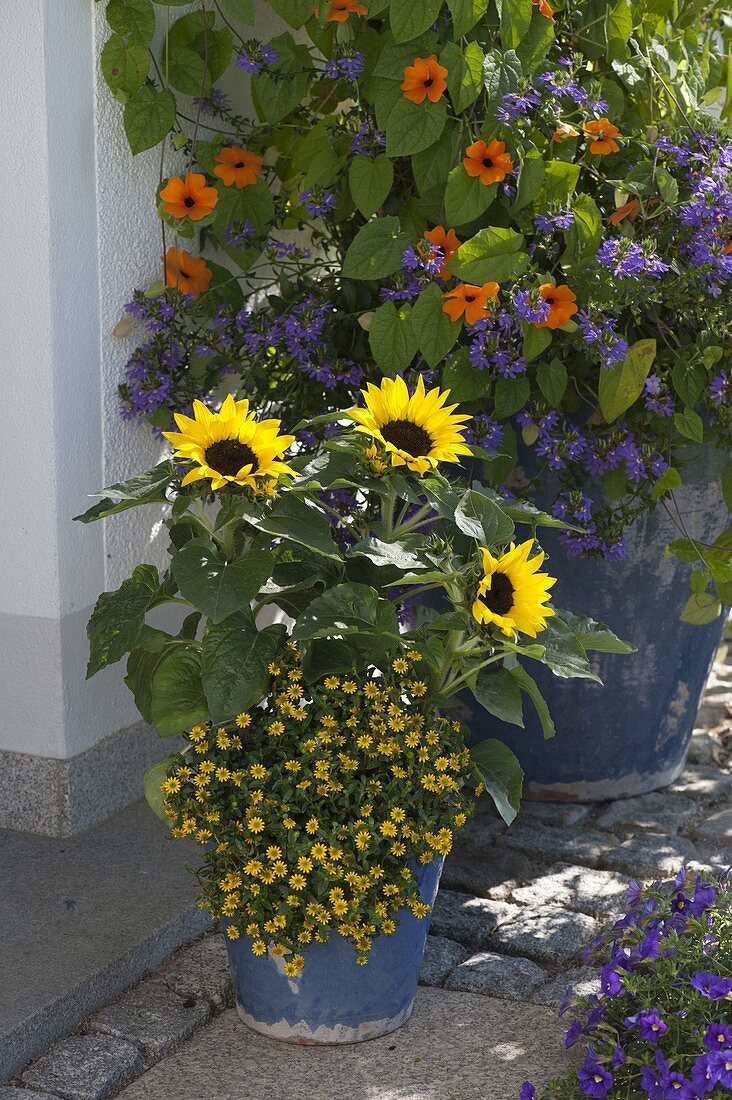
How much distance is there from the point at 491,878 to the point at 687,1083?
3.35ft

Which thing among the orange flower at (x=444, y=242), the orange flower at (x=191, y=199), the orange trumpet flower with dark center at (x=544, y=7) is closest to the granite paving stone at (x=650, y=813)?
the orange flower at (x=444, y=242)

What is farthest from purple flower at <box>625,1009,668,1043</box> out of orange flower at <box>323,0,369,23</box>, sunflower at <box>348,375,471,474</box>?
orange flower at <box>323,0,369,23</box>

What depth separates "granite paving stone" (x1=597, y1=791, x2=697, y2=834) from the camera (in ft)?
9.95

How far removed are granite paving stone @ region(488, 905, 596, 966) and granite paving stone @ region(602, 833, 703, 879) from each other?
0.26 metres

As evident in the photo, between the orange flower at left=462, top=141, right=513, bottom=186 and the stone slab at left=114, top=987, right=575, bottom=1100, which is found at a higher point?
the orange flower at left=462, top=141, right=513, bottom=186

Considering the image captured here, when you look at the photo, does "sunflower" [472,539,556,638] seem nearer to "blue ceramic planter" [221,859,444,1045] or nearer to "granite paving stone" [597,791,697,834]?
"blue ceramic planter" [221,859,444,1045]

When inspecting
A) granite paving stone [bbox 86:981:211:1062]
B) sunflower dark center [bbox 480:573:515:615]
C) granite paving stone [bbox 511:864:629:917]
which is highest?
sunflower dark center [bbox 480:573:515:615]

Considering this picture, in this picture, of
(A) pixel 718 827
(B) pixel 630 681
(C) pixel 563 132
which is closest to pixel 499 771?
(B) pixel 630 681

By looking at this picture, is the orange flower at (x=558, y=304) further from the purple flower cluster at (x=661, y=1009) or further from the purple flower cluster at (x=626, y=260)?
the purple flower cluster at (x=661, y=1009)

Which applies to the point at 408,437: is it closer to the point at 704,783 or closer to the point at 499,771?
the point at 499,771

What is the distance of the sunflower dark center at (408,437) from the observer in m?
2.03

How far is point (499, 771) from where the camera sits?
83.9 inches

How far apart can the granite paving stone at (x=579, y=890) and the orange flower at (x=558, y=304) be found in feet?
3.70

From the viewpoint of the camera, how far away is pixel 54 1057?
2074 millimetres
